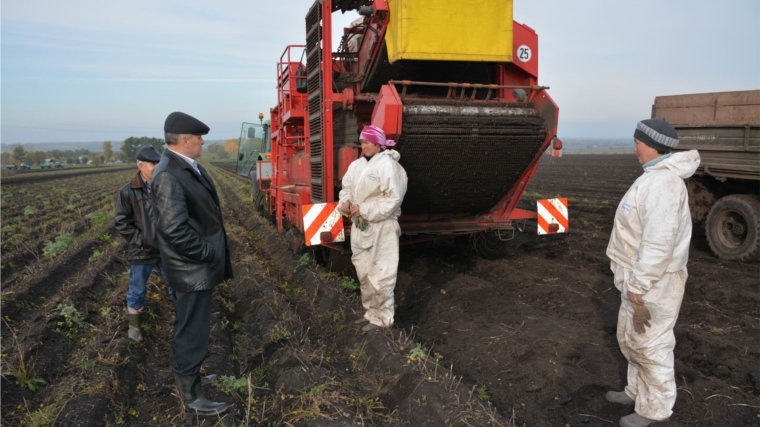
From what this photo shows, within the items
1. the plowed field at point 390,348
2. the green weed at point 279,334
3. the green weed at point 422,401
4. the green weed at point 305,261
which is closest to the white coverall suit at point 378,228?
the plowed field at point 390,348

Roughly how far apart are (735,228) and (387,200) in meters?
5.61

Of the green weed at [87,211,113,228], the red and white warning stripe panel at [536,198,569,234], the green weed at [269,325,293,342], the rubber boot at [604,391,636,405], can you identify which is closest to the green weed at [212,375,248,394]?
the green weed at [269,325,293,342]

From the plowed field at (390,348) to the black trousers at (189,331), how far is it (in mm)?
360

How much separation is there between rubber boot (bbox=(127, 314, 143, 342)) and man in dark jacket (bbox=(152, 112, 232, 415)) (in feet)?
4.53

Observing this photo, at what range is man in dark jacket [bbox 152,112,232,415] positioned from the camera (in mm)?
2979

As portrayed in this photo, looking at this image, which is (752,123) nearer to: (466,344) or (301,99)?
(466,344)

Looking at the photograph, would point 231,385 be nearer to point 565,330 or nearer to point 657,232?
point 565,330

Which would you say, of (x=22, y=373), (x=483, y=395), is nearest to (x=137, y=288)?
(x=22, y=373)

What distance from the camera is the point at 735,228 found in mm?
7160

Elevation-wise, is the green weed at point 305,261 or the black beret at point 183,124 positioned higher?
the black beret at point 183,124

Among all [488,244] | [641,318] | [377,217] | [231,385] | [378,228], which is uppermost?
[377,217]

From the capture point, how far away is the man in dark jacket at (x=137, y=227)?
443cm

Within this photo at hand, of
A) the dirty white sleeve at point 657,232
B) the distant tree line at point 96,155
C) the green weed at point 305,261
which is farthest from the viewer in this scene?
the distant tree line at point 96,155

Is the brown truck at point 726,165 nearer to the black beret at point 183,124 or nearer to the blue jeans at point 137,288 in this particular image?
A: the black beret at point 183,124
